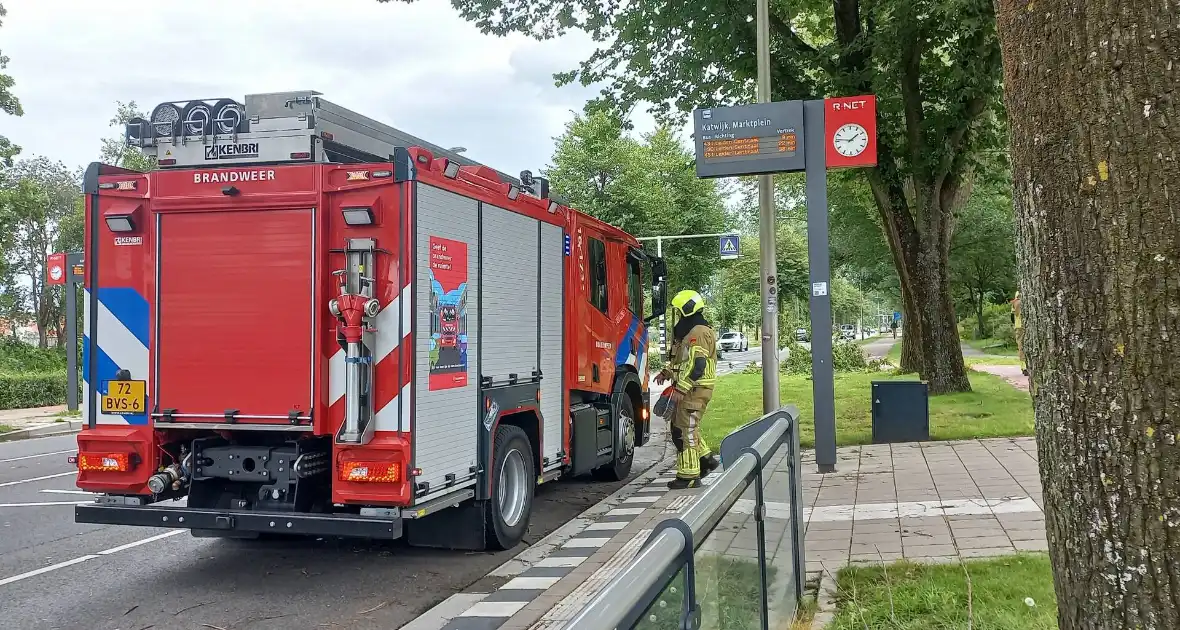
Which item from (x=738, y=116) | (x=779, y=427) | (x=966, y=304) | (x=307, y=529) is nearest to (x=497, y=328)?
(x=307, y=529)

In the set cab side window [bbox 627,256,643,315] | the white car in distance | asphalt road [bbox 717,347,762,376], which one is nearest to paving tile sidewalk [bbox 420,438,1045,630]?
cab side window [bbox 627,256,643,315]

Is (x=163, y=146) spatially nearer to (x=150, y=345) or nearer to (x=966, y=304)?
(x=150, y=345)

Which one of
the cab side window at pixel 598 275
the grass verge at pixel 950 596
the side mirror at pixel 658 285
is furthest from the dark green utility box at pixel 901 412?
the grass verge at pixel 950 596

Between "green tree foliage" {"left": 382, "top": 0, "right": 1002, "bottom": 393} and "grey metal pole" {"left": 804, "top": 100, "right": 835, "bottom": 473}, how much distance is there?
482 centimetres

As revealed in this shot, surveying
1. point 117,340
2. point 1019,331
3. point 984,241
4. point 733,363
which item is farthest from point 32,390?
point 984,241

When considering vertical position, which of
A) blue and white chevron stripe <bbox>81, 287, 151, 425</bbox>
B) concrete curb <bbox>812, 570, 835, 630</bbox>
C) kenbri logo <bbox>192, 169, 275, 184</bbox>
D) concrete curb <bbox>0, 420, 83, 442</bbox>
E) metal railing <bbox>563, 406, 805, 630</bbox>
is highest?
kenbri logo <bbox>192, 169, 275, 184</bbox>

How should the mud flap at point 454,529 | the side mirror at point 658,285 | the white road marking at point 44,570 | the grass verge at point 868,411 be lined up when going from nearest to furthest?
the white road marking at point 44,570 → the mud flap at point 454,529 → the side mirror at point 658,285 → the grass verge at point 868,411

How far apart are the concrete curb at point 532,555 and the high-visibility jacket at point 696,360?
4.50 ft

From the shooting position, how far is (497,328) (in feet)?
24.0

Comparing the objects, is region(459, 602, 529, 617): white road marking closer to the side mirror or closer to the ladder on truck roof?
Result: the ladder on truck roof

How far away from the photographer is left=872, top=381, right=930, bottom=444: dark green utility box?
12.1 m

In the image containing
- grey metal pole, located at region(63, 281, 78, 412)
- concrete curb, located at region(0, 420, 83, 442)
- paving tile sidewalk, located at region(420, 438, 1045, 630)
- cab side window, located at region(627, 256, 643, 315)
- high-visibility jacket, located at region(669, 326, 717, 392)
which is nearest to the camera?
paving tile sidewalk, located at region(420, 438, 1045, 630)

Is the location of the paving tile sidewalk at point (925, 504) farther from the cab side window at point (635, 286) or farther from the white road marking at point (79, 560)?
the white road marking at point (79, 560)

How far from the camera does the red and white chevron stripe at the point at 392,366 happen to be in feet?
19.7
